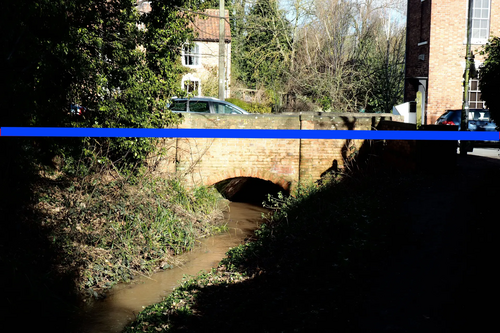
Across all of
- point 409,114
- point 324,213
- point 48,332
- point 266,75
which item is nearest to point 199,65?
point 266,75

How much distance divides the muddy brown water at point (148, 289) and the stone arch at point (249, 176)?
1.39m

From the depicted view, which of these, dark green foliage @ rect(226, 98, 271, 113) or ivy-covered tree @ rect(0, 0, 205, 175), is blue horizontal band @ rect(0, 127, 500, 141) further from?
dark green foliage @ rect(226, 98, 271, 113)

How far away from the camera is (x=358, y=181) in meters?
12.9

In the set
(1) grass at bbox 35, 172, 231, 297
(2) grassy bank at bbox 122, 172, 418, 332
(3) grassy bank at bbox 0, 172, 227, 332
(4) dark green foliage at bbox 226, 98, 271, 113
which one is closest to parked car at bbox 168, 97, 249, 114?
(3) grassy bank at bbox 0, 172, 227, 332

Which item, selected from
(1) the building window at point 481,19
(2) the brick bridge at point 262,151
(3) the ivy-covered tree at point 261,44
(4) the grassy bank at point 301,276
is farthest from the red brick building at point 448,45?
(4) the grassy bank at point 301,276

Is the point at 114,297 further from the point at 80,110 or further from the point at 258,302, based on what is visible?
the point at 80,110

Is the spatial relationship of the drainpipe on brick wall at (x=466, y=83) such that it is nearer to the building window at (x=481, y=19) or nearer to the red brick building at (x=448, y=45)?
the red brick building at (x=448, y=45)

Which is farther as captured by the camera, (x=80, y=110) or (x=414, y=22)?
(x=414, y=22)

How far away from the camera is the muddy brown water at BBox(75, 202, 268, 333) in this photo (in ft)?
28.7

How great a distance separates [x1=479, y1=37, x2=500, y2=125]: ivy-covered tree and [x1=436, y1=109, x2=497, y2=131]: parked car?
8.64m

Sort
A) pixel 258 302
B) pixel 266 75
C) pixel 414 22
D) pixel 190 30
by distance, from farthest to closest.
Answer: pixel 266 75 < pixel 414 22 < pixel 190 30 < pixel 258 302

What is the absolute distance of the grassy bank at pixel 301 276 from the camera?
6985 mm

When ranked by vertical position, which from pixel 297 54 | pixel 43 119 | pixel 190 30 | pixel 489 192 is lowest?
pixel 489 192

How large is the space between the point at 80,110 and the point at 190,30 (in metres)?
3.17
